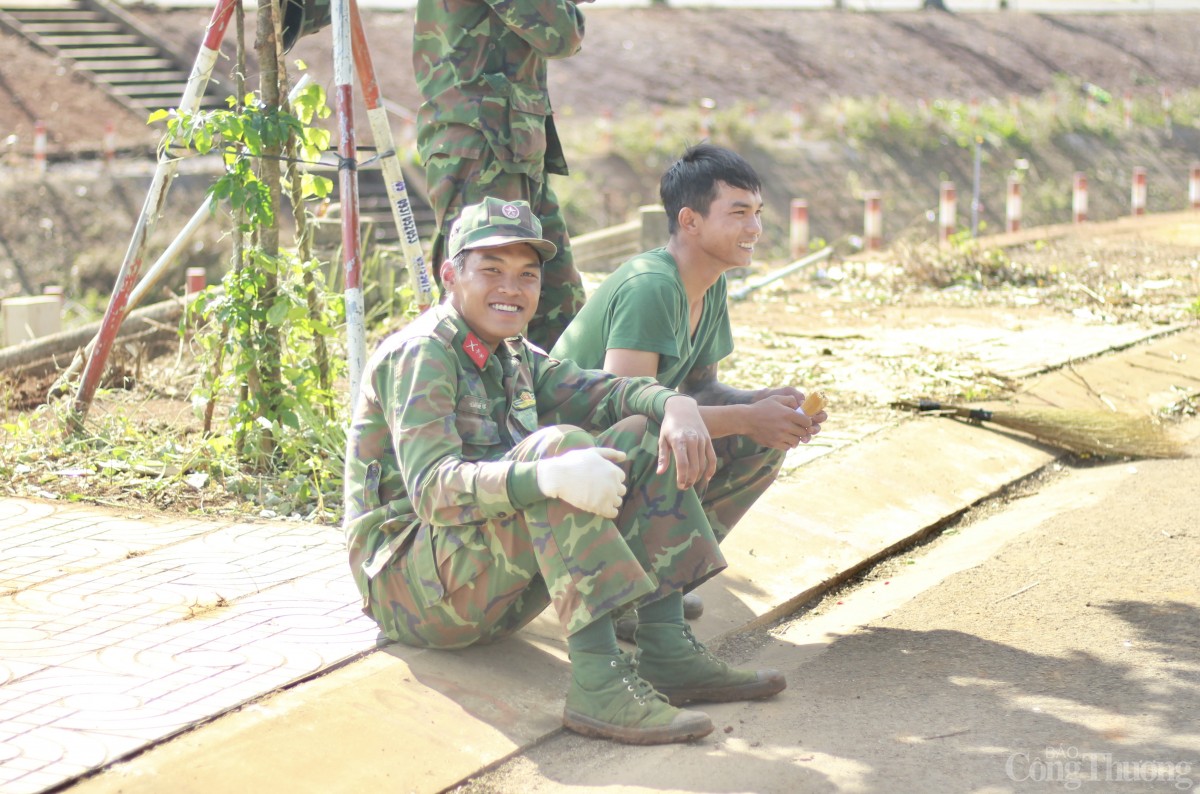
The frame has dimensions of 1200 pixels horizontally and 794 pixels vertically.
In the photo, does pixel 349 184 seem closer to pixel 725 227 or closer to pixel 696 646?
pixel 725 227

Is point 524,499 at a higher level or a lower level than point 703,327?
lower

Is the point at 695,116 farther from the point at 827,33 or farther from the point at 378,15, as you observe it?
the point at 827,33

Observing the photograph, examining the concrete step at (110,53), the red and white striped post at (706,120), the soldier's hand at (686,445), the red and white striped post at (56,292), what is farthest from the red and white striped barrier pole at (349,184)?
the concrete step at (110,53)

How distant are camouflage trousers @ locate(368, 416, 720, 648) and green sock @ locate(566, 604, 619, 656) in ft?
0.19

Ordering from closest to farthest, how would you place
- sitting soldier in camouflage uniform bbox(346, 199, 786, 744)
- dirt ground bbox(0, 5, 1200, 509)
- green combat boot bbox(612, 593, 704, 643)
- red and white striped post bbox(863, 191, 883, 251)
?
sitting soldier in camouflage uniform bbox(346, 199, 786, 744)
green combat boot bbox(612, 593, 704, 643)
dirt ground bbox(0, 5, 1200, 509)
red and white striped post bbox(863, 191, 883, 251)

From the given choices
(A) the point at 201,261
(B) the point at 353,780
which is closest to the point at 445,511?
(B) the point at 353,780

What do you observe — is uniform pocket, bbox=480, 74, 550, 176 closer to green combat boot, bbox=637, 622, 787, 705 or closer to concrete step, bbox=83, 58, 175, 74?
green combat boot, bbox=637, 622, 787, 705

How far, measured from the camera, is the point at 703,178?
13.9 feet

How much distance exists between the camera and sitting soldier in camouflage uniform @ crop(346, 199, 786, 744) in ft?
10.7

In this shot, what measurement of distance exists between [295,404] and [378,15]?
2188 centimetres

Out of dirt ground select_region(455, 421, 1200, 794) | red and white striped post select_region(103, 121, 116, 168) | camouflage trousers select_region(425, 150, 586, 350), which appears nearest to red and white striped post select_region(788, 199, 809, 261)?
red and white striped post select_region(103, 121, 116, 168)

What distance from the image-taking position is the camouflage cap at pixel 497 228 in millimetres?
3479

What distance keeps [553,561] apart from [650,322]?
3.11 ft

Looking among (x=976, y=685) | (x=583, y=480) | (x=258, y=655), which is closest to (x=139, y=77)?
(x=258, y=655)
